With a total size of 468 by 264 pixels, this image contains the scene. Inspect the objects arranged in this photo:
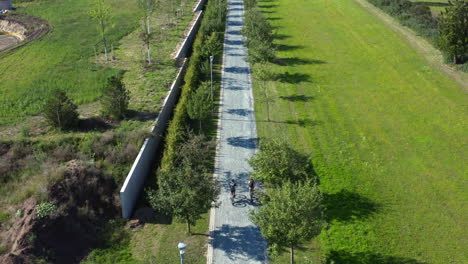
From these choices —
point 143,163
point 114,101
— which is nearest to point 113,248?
point 143,163

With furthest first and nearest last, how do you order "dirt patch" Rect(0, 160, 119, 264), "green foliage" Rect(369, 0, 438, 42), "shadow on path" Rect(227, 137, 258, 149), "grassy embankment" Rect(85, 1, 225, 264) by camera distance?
"green foliage" Rect(369, 0, 438, 42) → "shadow on path" Rect(227, 137, 258, 149) → "grassy embankment" Rect(85, 1, 225, 264) → "dirt patch" Rect(0, 160, 119, 264)

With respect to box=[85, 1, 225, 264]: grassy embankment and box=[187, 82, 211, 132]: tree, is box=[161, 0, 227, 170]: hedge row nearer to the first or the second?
box=[85, 1, 225, 264]: grassy embankment

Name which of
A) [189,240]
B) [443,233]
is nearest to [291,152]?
[189,240]

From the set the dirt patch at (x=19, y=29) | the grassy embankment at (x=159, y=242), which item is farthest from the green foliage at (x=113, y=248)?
the dirt patch at (x=19, y=29)

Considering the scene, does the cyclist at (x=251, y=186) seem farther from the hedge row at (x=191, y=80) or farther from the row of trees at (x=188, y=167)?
the hedge row at (x=191, y=80)

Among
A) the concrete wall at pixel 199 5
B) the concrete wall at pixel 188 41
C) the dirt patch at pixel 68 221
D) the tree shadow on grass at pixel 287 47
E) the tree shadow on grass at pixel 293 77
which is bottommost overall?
the dirt patch at pixel 68 221

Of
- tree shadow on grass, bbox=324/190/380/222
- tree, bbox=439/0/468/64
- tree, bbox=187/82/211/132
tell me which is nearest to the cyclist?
tree shadow on grass, bbox=324/190/380/222
